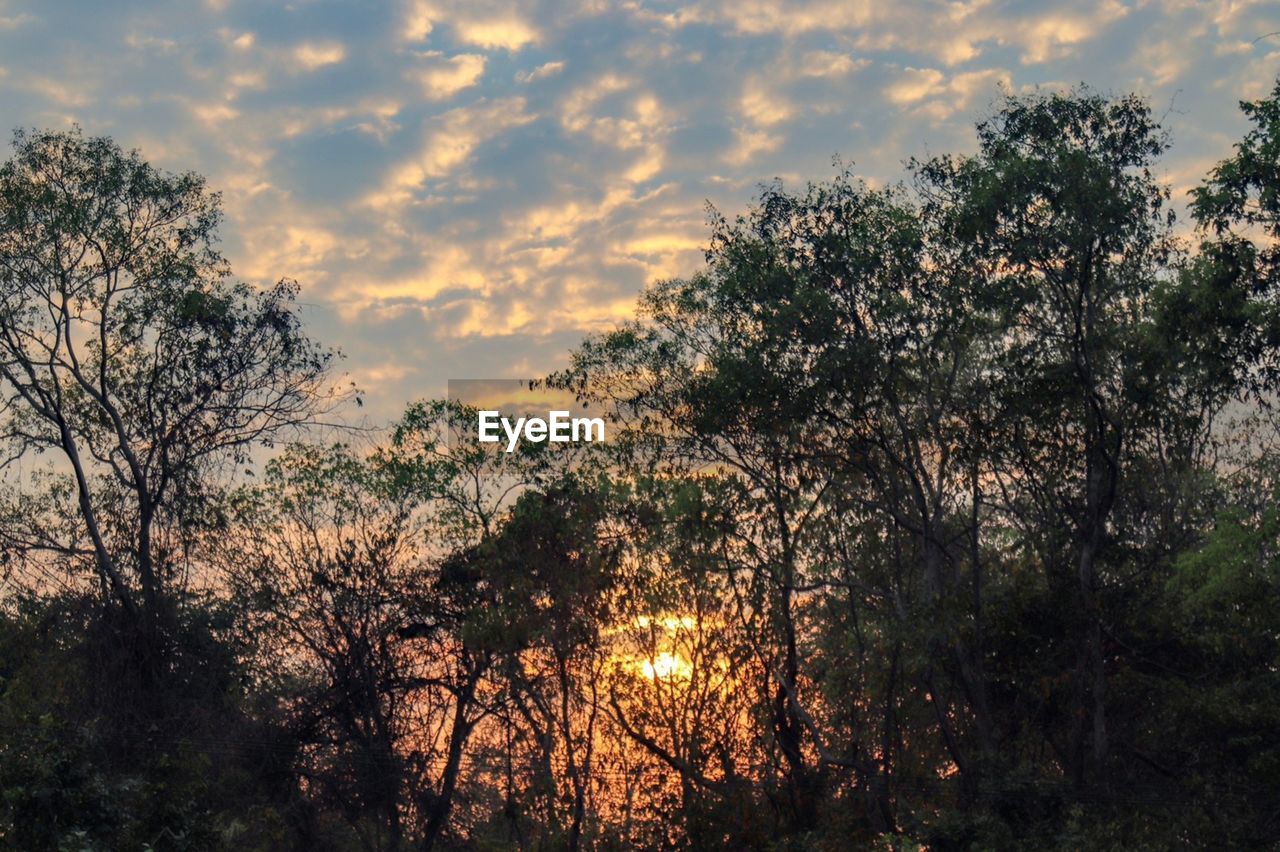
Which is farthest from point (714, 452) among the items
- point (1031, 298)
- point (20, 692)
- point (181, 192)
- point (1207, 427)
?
point (20, 692)

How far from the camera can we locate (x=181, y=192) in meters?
23.1

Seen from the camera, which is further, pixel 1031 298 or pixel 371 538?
pixel 371 538

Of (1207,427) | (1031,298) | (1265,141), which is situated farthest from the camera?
(1207,427)

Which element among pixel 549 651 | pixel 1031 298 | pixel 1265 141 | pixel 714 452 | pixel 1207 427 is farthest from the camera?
pixel 549 651

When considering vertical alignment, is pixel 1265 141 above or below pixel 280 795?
above

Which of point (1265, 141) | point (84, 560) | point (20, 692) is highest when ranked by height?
point (1265, 141)

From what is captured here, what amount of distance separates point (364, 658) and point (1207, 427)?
1542 cm

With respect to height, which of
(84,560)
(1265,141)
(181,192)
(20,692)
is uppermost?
(181,192)

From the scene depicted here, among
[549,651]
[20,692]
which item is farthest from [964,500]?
[20,692]

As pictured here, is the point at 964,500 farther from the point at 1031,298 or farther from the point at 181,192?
the point at 181,192

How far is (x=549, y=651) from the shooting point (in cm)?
2484

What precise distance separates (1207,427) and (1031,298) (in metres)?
4.13

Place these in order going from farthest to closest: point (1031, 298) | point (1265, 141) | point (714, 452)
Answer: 1. point (714, 452)
2. point (1031, 298)
3. point (1265, 141)

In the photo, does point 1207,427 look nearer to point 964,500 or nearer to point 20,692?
point 964,500
